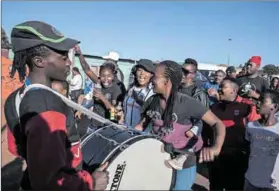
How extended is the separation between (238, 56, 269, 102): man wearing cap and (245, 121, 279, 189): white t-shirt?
35.3 inches

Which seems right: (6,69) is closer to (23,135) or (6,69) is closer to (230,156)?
(230,156)

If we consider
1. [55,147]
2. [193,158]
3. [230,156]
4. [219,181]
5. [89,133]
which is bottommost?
[219,181]

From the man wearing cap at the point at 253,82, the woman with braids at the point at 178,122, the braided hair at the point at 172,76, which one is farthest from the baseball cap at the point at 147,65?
the braided hair at the point at 172,76

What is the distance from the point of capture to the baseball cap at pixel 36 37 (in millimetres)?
1461

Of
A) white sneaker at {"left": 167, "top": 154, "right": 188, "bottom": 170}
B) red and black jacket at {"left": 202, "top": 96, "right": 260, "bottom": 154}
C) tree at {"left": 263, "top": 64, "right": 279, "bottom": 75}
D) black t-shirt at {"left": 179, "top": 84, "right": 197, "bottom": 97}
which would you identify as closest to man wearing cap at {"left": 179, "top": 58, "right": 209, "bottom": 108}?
black t-shirt at {"left": 179, "top": 84, "right": 197, "bottom": 97}

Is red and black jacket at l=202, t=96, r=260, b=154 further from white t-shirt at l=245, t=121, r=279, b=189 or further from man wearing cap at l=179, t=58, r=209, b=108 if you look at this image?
man wearing cap at l=179, t=58, r=209, b=108

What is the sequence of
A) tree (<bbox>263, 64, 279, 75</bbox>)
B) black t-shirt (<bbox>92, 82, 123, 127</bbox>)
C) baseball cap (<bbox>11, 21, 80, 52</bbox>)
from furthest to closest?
tree (<bbox>263, 64, 279, 75</bbox>), black t-shirt (<bbox>92, 82, 123, 127</bbox>), baseball cap (<bbox>11, 21, 80, 52</bbox>)

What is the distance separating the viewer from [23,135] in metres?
1.36

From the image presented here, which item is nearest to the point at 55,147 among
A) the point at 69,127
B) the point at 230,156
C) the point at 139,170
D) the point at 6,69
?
the point at 69,127

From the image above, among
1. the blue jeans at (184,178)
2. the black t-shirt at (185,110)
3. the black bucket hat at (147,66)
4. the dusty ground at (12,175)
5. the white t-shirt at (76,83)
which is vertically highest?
the black bucket hat at (147,66)

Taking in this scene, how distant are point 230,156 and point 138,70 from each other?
1.73 m

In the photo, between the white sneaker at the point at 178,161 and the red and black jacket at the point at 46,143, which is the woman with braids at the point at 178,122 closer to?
the white sneaker at the point at 178,161

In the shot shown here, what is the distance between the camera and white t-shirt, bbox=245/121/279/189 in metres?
2.97

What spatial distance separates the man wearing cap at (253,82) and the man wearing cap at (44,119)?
301 centimetres
